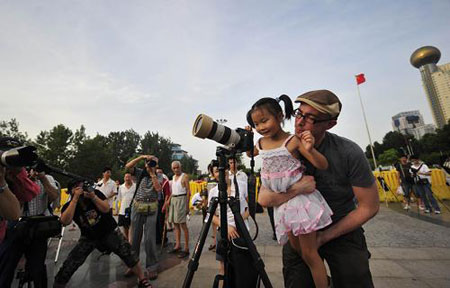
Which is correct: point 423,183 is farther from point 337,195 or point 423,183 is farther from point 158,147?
point 158,147

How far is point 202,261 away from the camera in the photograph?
12.8 ft

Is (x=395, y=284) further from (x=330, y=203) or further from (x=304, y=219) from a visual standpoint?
(x=304, y=219)

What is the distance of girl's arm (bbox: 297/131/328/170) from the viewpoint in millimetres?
1392

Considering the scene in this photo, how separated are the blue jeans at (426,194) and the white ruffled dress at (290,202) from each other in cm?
792

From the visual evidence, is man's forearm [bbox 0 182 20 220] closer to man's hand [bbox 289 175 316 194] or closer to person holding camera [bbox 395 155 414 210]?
man's hand [bbox 289 175 316 194]

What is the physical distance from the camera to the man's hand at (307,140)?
139cm

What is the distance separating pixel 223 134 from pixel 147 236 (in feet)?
9.21

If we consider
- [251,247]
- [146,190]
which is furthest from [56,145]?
[251,247]

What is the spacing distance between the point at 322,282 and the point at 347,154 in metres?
0.90

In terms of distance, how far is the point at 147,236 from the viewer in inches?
139

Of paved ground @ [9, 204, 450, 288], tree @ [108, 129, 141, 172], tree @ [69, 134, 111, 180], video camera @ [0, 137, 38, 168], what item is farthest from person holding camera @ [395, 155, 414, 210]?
tree @ [108, 129, 141, 172]

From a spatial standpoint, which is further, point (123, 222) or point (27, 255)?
point (123, 222)

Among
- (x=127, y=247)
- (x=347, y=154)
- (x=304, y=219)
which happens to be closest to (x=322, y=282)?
(x=304, y=219)

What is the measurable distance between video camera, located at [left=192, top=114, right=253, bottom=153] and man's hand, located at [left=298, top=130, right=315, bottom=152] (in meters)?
0.49
